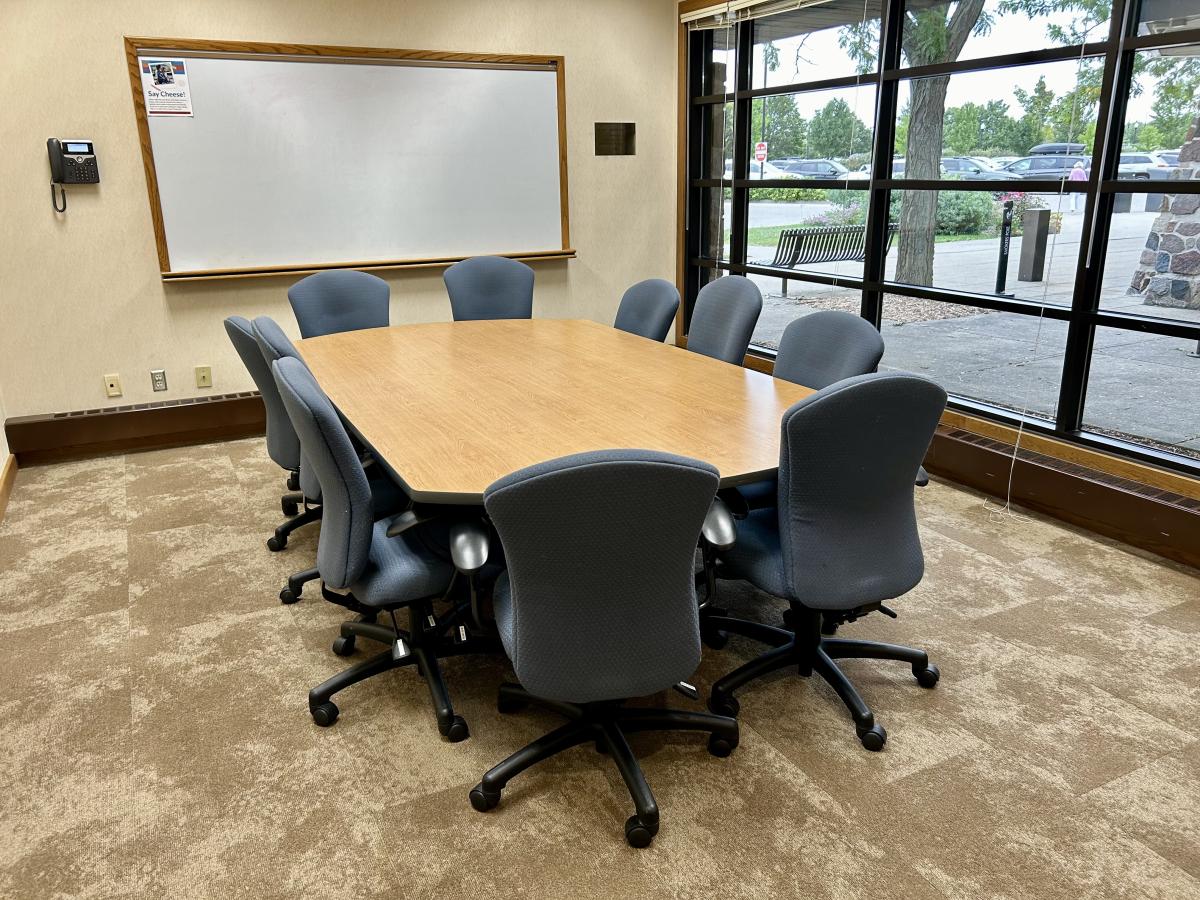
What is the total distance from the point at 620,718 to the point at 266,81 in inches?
163

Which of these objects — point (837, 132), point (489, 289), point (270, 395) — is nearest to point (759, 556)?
point (270, 395)

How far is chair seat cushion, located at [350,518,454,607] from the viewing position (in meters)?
2.19

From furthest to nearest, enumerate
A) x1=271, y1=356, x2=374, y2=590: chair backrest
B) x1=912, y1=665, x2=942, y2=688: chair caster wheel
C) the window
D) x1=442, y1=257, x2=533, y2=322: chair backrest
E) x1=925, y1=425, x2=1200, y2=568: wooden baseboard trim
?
x1=442, y1=257, x2=533, y2=322: chair backrest
the window
x1=925, y1=425, x2=1200, y2=568: wooden baseboard trim
x1=912, y1=665, x2=942, y2=688: chair caster wheel
x1=271, y1=356, x2=374, y2=590: chair backrest

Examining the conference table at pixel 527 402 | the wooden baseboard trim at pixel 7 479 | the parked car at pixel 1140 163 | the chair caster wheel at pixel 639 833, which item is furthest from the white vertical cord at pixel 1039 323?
the wooden baseboard trim at pixel 7 479

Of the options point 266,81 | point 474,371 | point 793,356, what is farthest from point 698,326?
point 266,81

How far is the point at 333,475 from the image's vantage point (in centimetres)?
211

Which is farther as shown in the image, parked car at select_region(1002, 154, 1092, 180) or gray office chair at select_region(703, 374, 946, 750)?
parked car at select_region(1002, 154, 1092, 180)

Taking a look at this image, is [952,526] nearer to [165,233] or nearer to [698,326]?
[698,326]

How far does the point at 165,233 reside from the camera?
15.3ft

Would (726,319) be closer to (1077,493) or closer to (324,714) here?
(1077,493)

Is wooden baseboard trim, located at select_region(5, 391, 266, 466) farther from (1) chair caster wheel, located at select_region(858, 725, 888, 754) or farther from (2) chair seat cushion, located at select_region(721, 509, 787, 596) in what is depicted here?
(1) chair caster wheel, located at select_region(858, 725, 888, 754)

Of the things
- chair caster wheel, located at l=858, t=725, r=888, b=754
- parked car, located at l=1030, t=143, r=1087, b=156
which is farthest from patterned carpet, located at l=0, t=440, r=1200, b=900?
parked car, located at l=1030, t=143, r=1087, b=156

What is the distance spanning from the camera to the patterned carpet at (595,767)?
6.11 feet

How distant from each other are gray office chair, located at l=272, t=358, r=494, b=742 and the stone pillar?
9.77 feet
